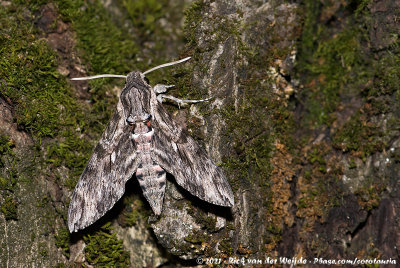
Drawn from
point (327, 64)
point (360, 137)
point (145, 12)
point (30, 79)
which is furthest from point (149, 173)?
point (145, 12)

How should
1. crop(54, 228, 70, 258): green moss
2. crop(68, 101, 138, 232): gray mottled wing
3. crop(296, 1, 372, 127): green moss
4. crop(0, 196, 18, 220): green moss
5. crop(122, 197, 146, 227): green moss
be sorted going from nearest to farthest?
crop(0, 196, 18, 220): green moss → crop(68, 101, 138, 232): gray mottled wing → crop(54, 228, 70, 258): green moss → crop(122, 197, 146, 227): green moss → crop(296, 1, 372, 127): green moss

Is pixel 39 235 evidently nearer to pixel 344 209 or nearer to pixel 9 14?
pixel 9 14

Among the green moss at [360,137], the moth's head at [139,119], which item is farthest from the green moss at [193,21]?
the green moss at [360,137]

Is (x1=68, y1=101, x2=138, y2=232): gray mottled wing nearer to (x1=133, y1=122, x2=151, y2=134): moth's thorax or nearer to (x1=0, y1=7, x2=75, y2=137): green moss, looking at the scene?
(x1=133, y1=122, x2=151, y2=134): moth's thorax

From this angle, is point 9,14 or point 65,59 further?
point 65,59

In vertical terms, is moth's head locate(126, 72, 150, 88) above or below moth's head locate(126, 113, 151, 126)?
above

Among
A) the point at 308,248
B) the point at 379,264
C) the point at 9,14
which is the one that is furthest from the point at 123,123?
the point at 379,264

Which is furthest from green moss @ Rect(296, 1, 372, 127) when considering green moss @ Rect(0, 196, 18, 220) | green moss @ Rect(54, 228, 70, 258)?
green moss @ Rect(0, 196, 18, 220)

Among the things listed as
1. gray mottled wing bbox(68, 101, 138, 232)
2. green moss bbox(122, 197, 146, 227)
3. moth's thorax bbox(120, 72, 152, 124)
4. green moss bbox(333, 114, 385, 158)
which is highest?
moth's thorax bbox(120, 72, 152, 124)
